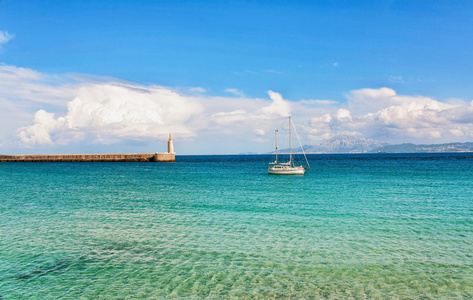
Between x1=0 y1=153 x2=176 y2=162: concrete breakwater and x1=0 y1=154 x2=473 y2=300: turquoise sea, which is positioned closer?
x1=0 y1=154 x2=473 y2=300: turquoise sea

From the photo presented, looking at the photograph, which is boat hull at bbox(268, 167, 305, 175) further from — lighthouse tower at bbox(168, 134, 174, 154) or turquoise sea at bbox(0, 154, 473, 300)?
lighthouse tower at bbox(168, 134, 174, 154)

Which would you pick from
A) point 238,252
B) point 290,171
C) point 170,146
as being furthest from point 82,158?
point 238,252

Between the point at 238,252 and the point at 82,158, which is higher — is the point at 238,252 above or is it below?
below

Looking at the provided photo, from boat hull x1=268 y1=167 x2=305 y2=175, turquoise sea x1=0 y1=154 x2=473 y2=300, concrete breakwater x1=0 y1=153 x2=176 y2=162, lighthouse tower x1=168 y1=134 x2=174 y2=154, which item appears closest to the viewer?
turquoise sea x1=0 y1=154 x2=473 y2=300

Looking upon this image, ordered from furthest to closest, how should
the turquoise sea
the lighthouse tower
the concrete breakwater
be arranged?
the concrete breakwater < the lighthouse tower < the turquoise sea

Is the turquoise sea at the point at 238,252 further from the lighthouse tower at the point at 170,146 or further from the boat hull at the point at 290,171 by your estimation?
the lighthouse tower at the point at 170,146

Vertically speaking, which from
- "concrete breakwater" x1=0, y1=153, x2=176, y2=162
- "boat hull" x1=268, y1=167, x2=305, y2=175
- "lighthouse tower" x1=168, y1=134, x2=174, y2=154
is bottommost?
"boat hull" x1=268, y1=167, x2=305, y2=175

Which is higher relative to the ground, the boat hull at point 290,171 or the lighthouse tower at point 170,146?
the lighthouse tower at point 170,146

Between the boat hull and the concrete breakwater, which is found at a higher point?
the concrete breakwater

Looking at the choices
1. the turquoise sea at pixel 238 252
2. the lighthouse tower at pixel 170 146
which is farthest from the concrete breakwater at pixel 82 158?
the turquoise sea at pixel 238 252

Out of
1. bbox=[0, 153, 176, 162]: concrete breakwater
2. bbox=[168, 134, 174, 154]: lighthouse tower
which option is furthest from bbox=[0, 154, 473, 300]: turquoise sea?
bbox=[0, 153, 176, 162]: concrete breakwater

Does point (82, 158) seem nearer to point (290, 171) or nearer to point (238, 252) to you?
point (290, 171)

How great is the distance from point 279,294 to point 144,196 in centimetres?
2199

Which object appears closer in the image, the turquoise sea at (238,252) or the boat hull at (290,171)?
the turquoise sea at (238,252)
